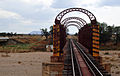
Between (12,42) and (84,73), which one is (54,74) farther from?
(12,42)

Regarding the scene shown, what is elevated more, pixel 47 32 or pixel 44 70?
pixel 47 32

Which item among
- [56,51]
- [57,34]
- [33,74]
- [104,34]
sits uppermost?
[104,34]

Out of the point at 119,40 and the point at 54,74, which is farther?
the point at 119,40

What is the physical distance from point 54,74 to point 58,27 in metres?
4.68

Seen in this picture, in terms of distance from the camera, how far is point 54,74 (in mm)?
12258

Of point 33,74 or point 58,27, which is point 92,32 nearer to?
point 58,27

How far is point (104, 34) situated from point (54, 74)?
57.4m

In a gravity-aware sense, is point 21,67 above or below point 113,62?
below

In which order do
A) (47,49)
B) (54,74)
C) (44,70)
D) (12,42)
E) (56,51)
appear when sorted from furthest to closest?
(12,42) < (47,49) < (56,51) < (44,70) < (54,74)

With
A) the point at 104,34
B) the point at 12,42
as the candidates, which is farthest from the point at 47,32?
the point at 104,34

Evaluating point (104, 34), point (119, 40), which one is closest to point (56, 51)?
point (104, 34)

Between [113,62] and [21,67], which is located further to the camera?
[113,62]

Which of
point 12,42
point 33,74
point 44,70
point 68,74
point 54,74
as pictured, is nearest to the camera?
point 68,74

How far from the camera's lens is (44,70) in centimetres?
1322
